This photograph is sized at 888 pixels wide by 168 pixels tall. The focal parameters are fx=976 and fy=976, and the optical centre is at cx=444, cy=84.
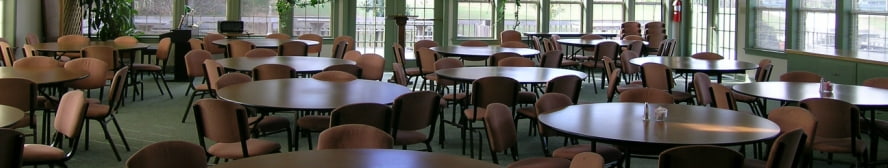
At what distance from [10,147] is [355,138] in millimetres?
1466

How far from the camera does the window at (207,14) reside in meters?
15.1

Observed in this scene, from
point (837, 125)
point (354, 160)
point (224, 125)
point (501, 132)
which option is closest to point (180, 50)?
point (224, 125)

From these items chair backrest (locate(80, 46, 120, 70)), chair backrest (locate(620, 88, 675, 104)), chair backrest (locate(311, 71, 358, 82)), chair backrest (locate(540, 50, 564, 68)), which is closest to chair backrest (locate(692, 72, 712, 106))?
chair backrest (locate(620, 88, 675, 104))

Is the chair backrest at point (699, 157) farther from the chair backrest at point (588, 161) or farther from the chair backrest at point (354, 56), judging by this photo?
the chair backrest at point (354, 56)

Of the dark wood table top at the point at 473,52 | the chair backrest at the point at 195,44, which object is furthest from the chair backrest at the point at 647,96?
the chair backrest at the point at 195,44

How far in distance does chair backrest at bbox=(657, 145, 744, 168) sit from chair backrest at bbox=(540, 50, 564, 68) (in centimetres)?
637

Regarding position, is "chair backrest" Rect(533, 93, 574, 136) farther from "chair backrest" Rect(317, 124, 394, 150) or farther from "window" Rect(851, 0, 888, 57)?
"window" Rect(851, 0, 888, 57)

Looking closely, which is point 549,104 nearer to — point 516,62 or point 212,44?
point 516,62

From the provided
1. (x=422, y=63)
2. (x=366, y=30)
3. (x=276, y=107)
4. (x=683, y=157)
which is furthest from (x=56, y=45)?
(x=683, y=157)

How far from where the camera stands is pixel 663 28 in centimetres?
1611

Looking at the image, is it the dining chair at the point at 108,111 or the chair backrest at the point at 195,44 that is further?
the chair backrest at the point at 195,44

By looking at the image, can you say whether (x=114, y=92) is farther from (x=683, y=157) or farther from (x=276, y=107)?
(x=683, y=157)

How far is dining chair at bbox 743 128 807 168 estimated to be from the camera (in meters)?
4.25

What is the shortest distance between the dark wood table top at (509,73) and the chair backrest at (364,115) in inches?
89.8
